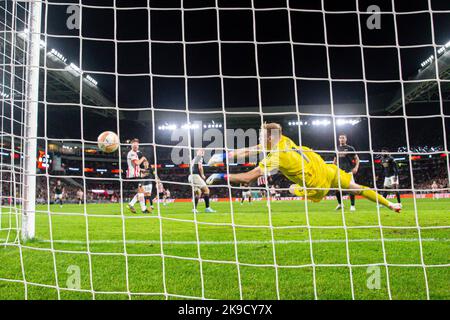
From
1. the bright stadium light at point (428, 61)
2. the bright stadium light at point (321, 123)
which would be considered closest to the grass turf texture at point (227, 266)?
the bright stadium light at point (428, 61)

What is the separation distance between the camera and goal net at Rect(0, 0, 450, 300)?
132 inches

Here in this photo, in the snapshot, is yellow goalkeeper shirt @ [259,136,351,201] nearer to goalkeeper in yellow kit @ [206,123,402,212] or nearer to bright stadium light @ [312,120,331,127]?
goalkeeper in yellow kit @ [206,123,402,212]

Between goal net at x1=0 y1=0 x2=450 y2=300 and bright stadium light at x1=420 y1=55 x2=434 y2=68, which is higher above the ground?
bright stadium light at x1=420 y1=55 x2=434 y2=68

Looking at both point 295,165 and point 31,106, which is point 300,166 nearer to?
point 295,165

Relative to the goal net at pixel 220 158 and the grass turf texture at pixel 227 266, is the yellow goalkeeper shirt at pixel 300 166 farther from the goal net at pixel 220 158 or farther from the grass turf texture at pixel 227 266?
the grass turf texture at pixel 227 266

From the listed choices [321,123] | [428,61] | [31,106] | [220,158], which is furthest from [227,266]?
[321,123]

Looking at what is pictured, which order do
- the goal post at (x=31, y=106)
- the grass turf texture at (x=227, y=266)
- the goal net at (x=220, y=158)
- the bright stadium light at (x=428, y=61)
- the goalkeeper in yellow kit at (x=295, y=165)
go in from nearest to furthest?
the grass turf texture at (x=227, y=266)
the goal net at (x=220, y=158)
the goal post at (x=31, y=106)
the goalkeeper in yellow kit at (x=295, y=165)
the bright stadium light at (x=428, y=61)

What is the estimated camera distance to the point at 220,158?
5.35 metres

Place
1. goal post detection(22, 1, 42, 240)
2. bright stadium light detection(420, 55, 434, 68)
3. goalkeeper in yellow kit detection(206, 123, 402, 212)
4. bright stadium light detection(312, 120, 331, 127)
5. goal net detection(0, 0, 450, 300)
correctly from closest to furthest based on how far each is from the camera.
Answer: goal net detection(0, 0, 450, 300)
goal post detection(22, 1, 42, 240)
goalkeeper in yellow kit detection(206, 123, 402, 212)
bright stadium light detection(420, 55, 434, 68)
bright stadium light detection(312, 120, 331, 127)

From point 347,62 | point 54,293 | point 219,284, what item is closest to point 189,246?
point 219,284

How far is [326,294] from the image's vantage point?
281 cm

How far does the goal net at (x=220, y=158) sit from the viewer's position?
11.0 ft

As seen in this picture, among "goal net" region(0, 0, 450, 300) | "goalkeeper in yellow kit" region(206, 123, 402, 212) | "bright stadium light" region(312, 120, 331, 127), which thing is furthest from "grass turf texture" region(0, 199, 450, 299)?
"bright stadium light" region(312, 120, 331, 127)
